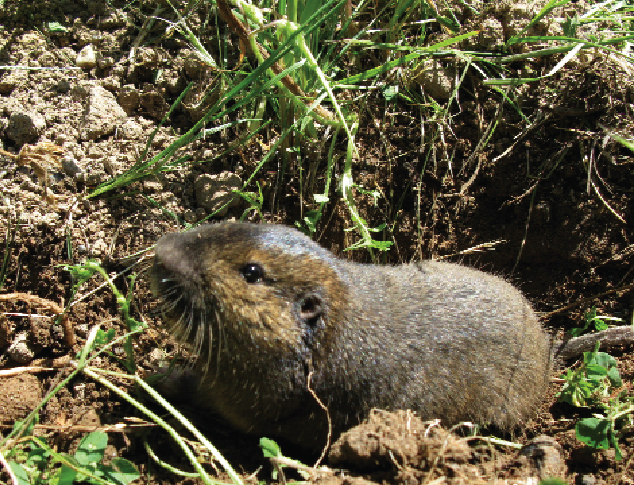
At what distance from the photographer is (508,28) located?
4.68 meters

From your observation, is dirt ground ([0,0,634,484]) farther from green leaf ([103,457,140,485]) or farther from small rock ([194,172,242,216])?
green leaf ([103,457,140,485])

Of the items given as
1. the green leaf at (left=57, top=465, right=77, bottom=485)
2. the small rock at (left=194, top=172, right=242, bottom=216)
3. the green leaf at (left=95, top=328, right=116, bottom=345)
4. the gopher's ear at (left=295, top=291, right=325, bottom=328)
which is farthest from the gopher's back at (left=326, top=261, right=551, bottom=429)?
the green leaf at (left=57, top=465, right=77, bottom=485)

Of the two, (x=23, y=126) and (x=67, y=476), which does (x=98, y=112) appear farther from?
(x=67, y=476)

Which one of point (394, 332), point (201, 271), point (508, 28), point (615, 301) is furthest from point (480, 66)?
point (201, 271)

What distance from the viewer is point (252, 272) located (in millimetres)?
3061

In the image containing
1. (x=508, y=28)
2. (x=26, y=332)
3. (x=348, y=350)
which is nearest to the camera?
(x=348, y=350)

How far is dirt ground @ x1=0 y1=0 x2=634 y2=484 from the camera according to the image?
361cm

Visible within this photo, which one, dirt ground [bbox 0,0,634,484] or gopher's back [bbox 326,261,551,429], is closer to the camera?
gopher's back [bbox 326,261,551,429]

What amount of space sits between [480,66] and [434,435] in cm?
327

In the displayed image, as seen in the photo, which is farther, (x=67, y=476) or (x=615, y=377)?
(x=615, y=377)

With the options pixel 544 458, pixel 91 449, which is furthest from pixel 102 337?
pixel 544 458

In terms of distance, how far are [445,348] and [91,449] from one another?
2042 millimetres

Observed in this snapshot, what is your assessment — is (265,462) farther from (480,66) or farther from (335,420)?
(480,66)

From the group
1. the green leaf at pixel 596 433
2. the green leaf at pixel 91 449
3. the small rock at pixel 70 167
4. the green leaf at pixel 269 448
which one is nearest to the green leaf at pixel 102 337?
the green leaf at pixel 91 449
